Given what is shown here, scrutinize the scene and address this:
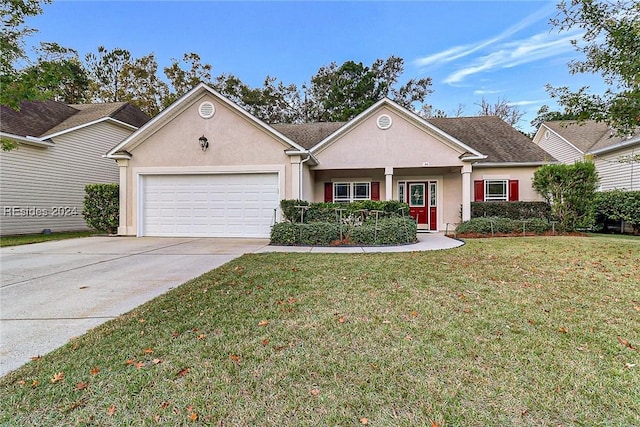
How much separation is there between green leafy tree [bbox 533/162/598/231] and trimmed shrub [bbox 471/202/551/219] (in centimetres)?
137

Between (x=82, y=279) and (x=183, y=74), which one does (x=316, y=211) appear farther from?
(x=183, y=74)

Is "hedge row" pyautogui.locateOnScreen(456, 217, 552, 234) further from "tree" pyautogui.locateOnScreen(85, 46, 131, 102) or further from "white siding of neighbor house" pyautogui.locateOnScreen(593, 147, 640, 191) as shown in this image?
"tree" pyautogui.locateOnScreen(85, 46, 131, 102)

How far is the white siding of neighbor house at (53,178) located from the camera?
1236cm

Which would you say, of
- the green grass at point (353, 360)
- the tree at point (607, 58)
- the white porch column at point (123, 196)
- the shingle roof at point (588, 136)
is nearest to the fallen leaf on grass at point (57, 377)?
the green grass at point (353, 360)

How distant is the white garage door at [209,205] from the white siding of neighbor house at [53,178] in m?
5.55

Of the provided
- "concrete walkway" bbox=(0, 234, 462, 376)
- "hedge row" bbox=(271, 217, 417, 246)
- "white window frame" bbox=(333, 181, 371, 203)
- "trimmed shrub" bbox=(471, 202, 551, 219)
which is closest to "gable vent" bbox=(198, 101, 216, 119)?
"concrete walkway" bbox=(0, 234, 462, 376)

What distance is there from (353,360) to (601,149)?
1844 centimetres

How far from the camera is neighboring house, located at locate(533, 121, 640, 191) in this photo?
43.9 ft

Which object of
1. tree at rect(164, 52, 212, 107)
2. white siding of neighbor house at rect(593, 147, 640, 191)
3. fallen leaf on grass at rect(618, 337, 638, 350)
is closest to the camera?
fallen leaf on grass at rect(618, 337, 638, 350)

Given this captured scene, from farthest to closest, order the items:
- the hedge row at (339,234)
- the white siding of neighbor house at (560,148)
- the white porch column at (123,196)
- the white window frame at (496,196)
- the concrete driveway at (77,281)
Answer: the white siding of neighbor house at (560,148) → the white window frame at (496,196) → the white porch column at (123,196) → the hedge row at (339,234) → the concrete driveway at (77,281)

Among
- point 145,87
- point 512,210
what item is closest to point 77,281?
point 512,210

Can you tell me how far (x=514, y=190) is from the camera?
14094 millimetres

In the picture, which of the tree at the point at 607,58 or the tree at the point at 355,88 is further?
the tree at the point at 355,88

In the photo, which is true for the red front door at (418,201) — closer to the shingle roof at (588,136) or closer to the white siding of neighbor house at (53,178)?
the shingle roof at (588,136)
